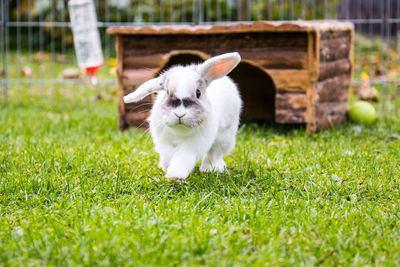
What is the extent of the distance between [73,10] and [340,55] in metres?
2.62

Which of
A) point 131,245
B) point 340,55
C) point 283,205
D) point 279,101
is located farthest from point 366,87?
point 131,245

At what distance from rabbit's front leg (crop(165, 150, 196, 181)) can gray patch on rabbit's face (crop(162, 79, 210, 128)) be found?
0.18 m

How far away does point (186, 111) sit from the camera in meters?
2.73

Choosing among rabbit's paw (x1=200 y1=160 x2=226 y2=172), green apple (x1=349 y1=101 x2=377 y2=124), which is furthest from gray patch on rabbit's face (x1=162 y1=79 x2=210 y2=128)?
green apple (x1=349 y1=101 x2=377 y2=124)

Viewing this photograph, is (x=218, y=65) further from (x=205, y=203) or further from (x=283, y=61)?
(x=283, y=61)

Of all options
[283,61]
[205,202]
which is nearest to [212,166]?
[205,202]

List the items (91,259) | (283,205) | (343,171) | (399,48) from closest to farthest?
1. (91,259)
2. (283,205)
3. (343,171)
4. (399,48)

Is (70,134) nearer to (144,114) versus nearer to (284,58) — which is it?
(144,114)

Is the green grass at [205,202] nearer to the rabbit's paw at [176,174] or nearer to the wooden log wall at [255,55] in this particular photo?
the rabbit's paw at [176,174]

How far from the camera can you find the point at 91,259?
77.2 inches

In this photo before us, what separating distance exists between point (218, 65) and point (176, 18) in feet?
19.9

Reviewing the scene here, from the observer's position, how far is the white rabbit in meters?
2.77

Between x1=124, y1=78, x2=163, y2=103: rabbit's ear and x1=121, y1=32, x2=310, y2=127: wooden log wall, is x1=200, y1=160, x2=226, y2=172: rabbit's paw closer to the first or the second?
x1=124, y1=78, x2=163, y2=103: rabbit's ear

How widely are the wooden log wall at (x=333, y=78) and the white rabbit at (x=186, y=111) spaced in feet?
5.01
